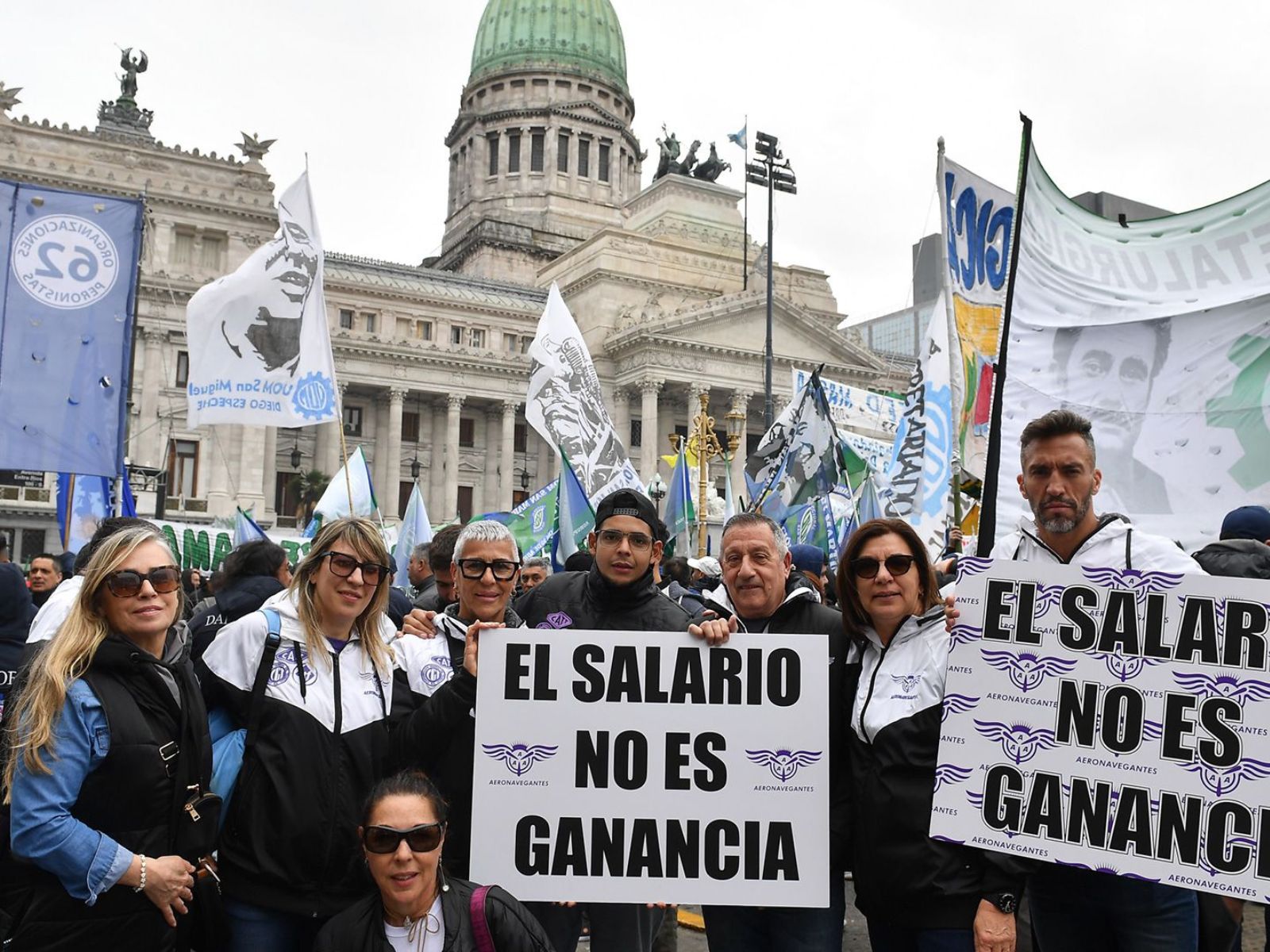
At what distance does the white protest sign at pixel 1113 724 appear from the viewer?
10.1 ft

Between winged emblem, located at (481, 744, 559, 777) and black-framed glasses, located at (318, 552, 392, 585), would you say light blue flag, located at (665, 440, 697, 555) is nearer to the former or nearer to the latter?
winged emblem, located at (481, 744, 559, 777)

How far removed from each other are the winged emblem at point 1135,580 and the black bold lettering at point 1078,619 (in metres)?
0.05

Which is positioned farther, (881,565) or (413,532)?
(413,532)

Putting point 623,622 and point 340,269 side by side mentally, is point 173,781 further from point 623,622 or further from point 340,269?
point 340,269

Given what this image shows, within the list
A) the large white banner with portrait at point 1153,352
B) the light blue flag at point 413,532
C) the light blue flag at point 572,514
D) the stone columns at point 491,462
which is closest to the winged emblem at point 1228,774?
the large white banner with portrait at point 1153,352

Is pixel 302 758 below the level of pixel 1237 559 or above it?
below

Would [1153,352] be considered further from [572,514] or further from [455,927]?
[572,514]

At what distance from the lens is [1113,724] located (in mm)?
3240

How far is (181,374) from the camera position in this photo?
141 feet

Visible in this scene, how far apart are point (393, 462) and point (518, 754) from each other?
46.7m

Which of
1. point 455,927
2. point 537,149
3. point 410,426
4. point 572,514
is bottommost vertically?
point 455,927

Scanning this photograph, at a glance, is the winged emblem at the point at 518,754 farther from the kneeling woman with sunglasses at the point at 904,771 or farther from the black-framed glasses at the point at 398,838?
the kneeling woman with sunglasses at the point at 904,771

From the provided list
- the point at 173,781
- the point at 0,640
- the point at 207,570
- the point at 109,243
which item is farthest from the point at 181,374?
the point at 173,781

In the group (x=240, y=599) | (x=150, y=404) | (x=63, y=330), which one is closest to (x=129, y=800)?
(x=240, y=599)
